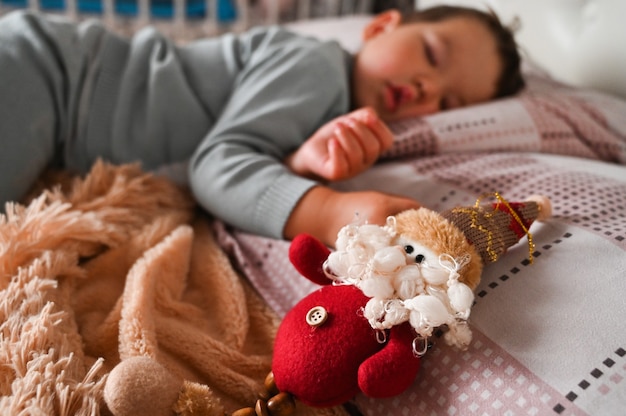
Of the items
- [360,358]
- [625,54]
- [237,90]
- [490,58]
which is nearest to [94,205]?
[237,90]

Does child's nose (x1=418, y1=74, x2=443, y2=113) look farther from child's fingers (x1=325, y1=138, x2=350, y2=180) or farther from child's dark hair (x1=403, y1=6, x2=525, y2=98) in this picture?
child's fingers (x1=325, y1=138, x2=350, y2=180)

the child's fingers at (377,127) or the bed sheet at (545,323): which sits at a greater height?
the child's fingers at (377,127)

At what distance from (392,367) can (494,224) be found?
0.59ft

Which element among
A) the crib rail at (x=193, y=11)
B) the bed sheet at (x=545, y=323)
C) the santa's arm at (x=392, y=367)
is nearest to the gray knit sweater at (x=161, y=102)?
the bed sheet at (x=545, y=323)

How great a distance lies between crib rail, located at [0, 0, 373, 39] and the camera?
1.53 m

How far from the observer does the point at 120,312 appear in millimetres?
556

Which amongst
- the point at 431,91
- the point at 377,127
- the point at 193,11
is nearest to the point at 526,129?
the point at 431,91

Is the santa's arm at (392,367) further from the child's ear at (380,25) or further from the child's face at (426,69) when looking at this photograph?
the child's ear at (380,25)

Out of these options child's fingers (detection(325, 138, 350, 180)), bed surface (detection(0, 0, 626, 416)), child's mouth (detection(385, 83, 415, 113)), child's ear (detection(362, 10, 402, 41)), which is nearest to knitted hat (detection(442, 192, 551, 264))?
bed surface (detection(0, 0, 626, 416))

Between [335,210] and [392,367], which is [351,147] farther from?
[392,367]

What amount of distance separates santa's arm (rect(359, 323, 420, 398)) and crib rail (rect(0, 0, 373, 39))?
4.33ft

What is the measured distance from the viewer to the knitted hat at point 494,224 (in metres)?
0.49

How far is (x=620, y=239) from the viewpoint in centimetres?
54

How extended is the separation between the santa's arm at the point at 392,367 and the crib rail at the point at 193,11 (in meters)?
1.32
